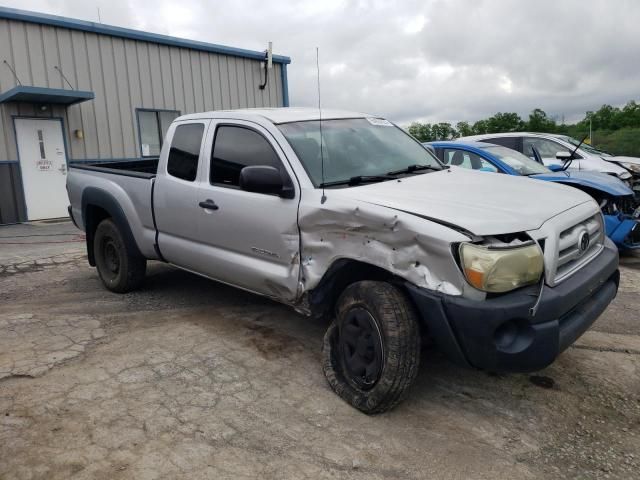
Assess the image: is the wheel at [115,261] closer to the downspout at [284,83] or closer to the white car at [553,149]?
the white car at [553,149]

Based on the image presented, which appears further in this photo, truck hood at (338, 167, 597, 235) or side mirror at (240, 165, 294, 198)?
side mirror at (240, 165, 294, 198)

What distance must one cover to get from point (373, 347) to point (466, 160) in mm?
4929

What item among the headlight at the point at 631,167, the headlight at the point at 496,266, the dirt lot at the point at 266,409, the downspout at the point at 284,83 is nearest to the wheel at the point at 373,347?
the dirt lot at the point at 266,409

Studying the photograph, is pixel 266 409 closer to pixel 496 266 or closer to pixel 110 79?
pixel 496 266

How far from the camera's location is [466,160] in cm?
733

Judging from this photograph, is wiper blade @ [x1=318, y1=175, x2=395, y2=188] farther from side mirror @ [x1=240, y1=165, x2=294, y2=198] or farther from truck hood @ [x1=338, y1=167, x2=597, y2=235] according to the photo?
side mirror @ [x1=240, y1=165, x2=294, y2=198]

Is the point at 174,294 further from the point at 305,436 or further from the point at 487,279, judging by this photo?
the point at 487,279

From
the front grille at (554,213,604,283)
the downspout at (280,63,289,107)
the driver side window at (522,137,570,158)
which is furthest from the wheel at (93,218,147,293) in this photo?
the downspout at (280,63,289,107)

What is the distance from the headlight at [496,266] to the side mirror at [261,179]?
1.34 metres

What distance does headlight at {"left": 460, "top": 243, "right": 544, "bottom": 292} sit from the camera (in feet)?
8.50

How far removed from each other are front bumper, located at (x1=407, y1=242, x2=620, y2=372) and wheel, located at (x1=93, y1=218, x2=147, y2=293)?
346 centimetres

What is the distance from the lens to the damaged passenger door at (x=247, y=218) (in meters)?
3.56

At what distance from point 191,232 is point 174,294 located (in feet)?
4.61

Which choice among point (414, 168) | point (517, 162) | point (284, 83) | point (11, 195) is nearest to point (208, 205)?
point (414, 168)
